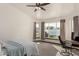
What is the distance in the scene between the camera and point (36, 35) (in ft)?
8.82

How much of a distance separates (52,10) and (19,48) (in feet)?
2.50

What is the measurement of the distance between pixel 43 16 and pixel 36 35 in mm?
311

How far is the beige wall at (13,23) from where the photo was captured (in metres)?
2.62

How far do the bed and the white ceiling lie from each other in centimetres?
46

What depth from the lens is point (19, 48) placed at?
2631 millimetres

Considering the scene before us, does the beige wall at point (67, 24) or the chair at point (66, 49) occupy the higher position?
the beige wall at point (67, 24)

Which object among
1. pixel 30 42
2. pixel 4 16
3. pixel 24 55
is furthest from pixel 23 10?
pixel 24 55

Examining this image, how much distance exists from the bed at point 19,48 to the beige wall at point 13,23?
0.29 ft

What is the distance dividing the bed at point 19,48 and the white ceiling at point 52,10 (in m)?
0.46

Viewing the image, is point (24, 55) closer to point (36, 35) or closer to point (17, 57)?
point (17, 57)

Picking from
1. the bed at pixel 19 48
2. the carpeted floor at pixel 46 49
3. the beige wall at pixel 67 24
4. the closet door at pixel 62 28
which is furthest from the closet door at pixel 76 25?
the bed at pixel 19 48

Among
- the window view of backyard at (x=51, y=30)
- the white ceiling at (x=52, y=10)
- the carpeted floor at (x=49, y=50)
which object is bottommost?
the carpeted floor at (x=49, y=50)

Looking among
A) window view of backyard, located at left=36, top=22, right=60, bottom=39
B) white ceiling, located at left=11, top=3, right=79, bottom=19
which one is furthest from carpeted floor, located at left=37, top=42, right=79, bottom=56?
white ceiling, located at left=11, top=3, right=79, bottom=19

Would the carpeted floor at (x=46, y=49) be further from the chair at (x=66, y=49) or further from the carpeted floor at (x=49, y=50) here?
the chair at (x=66, y=49)
